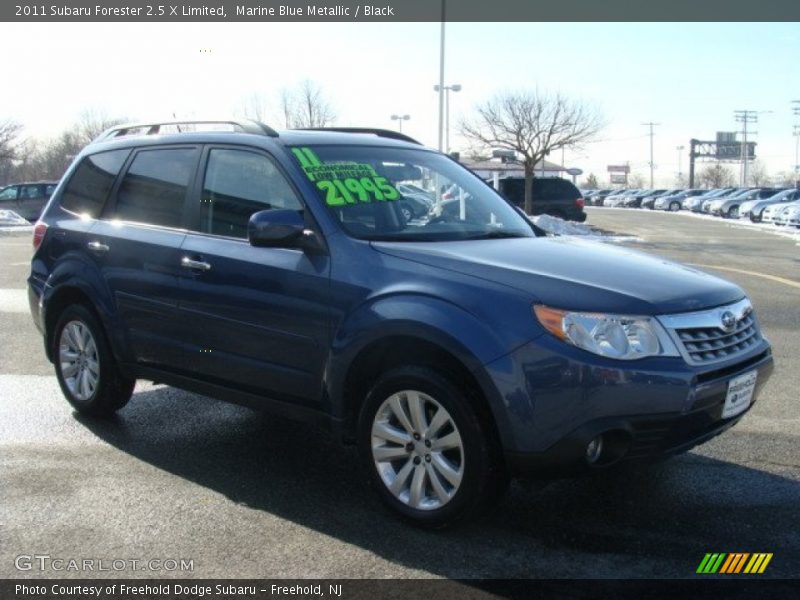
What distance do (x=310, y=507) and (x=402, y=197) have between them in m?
1.72

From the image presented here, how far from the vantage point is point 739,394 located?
12.8 feet

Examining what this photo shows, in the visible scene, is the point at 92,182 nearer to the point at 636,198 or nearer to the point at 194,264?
the point at 194,264

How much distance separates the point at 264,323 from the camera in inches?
174

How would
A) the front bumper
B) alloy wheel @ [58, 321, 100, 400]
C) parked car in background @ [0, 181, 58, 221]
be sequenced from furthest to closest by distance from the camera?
parked car in background @ [0, 181, 58, 221] → alloy wheel @ [58, 321, 100, 400] → the front bumper

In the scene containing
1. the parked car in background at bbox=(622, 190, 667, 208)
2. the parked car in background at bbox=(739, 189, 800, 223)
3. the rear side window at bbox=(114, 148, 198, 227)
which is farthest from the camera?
the parked car in background at bbox=(622, 190, 667, 208)

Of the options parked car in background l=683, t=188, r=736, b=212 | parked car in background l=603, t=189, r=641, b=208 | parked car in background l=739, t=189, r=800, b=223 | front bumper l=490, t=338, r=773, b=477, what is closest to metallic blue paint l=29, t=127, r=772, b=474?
front bumper l=490, t=338, r=773, b=477

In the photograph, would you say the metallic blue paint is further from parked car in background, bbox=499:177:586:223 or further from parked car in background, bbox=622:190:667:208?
parked car in background, bbox=622:190:667:208

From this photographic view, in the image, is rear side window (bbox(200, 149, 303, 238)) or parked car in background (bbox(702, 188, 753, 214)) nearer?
rear side window (bbox(200, 149, 303, 238))

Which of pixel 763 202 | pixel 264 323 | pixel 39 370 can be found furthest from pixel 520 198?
pixel 264 323

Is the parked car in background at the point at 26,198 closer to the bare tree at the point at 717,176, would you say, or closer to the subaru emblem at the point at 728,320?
the subaru emblem at the point at 728,320

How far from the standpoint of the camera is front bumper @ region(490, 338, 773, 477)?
346cm

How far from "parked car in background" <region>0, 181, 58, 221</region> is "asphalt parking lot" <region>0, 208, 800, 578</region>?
98.7 feet

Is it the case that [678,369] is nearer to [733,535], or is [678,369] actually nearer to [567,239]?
[733,535]

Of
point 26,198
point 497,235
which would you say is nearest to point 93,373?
point 497,235
